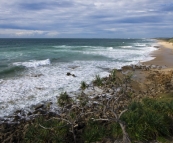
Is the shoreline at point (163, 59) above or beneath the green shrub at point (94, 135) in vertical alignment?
above

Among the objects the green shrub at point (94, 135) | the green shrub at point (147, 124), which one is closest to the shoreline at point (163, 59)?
A: the green shrub at point (147, 124)

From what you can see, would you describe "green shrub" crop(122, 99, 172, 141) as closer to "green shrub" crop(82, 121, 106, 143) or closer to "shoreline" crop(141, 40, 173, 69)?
"green shrub" crop(82, 121, 106, 143)

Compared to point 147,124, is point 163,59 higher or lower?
lower

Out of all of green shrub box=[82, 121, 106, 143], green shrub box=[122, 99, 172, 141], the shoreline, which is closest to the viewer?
green shrub box=[122, 99, 172, 141]

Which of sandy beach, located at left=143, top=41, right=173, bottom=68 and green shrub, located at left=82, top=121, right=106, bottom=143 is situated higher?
sandy beach, located at left=143, top=41, right=173, bottom=68

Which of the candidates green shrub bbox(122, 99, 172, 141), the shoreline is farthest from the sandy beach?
green shrub bbox(122, 99, 172, 141)

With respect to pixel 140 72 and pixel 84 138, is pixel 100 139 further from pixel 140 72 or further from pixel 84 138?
Answer: pixel 140 72

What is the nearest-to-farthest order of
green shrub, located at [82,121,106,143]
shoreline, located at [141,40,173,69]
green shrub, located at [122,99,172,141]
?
green shrub, located at [122,99,172,141] → green shrub, located at [82,121,106,143] → shoreline, located at [141,40,173,69]

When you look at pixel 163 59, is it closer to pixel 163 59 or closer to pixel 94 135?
pixel 163 59

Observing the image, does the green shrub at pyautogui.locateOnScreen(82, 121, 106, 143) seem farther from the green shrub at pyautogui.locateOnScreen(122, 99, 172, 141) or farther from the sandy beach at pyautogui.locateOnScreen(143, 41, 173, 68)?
the sandy beach at pyautogui.locateOnScreen(143, 41, 173, 68)

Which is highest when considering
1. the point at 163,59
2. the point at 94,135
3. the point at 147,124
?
the point at 147,124

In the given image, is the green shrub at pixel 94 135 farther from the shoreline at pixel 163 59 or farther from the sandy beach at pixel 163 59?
the sandy beach at pixel 163 59

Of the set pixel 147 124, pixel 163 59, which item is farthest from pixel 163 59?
pixel 147 124

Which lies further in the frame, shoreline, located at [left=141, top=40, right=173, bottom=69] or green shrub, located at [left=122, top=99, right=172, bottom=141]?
shoreline, located at [left=141, top=40, right=173, bottom=69]
